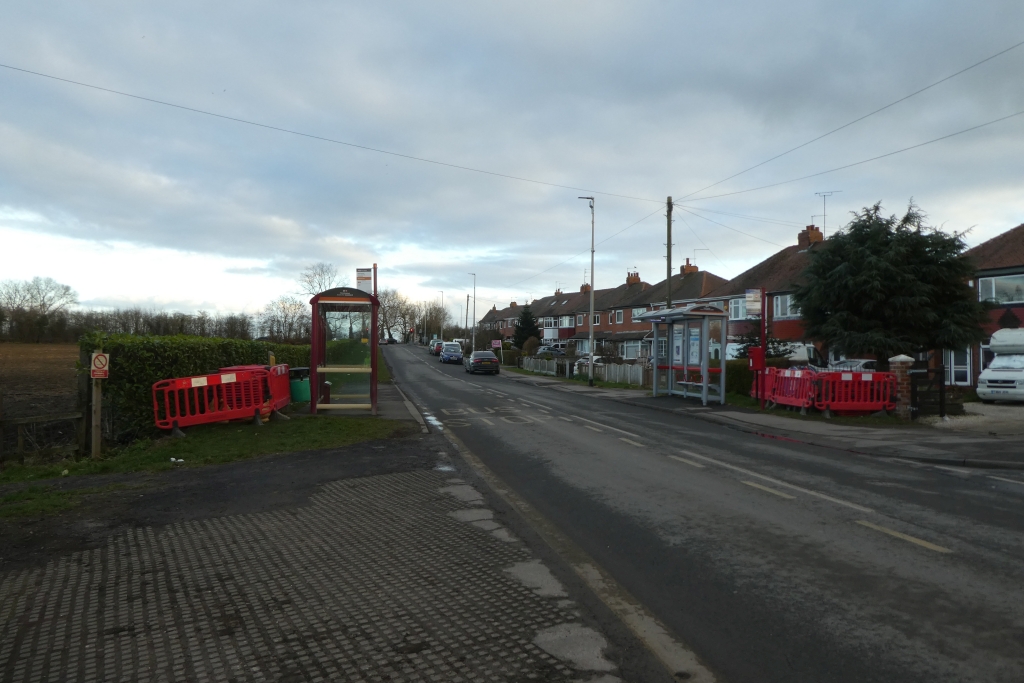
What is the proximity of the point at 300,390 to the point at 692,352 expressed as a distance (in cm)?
1314

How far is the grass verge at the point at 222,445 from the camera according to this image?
9.97 meters

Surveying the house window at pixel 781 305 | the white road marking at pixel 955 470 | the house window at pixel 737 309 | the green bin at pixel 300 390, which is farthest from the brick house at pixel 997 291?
the green bin at pixel 300 390

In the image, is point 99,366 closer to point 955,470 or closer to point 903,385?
point 955,470

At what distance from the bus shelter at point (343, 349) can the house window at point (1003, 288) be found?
89.8 feet

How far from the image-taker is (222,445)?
11594mm

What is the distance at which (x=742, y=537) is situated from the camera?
641 centimetres

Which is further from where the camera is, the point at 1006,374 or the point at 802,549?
the point at 1006,374

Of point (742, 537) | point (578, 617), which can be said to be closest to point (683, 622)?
point (578, 617)

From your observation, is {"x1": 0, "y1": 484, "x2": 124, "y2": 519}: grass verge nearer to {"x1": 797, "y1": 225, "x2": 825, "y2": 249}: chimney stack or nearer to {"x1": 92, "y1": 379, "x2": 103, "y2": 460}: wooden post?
{"x1": 92, "y1": 379, "x2": 103, "y2": 460}: wooden post

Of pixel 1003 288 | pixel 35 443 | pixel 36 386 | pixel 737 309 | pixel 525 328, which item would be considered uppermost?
pixel 1003 288

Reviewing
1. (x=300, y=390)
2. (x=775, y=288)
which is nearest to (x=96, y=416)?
(x=300, y=390)

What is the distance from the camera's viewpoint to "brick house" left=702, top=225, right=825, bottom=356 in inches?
1679

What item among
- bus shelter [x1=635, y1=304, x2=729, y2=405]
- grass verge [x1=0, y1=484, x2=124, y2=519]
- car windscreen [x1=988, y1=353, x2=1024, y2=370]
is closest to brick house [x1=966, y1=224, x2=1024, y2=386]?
car windscreen [x1=988, y1=353, x2=1024, y2=370]

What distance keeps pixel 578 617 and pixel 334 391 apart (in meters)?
14.6
